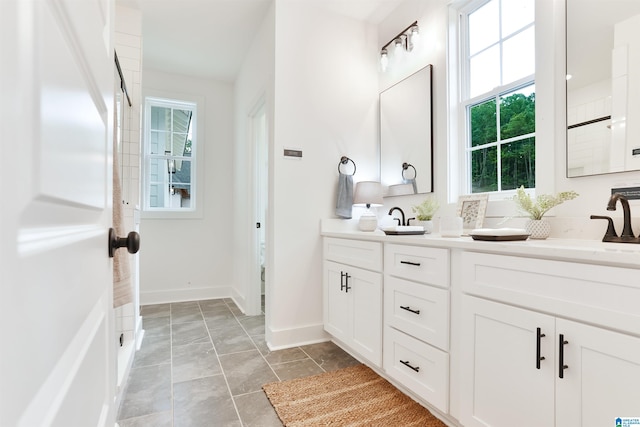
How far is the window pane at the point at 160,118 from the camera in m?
4.13

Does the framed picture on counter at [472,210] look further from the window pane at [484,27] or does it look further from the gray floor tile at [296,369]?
the gray floor tile at [296,369]

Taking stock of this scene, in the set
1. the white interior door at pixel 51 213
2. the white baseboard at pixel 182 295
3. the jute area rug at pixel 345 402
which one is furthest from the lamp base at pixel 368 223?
the white baseboard at pixel 182 295

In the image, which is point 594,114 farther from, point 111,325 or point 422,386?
point 111,325

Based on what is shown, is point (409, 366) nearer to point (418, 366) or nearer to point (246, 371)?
point (418, 366)

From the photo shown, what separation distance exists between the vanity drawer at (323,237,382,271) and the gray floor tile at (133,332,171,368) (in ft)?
4.62

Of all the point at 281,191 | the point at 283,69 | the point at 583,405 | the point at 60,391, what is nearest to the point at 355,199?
the point at 281,191

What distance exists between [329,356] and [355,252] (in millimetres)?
812

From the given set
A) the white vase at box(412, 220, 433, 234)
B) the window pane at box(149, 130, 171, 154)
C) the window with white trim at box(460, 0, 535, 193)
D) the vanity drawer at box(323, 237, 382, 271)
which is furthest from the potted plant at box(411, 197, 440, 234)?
the window pane at box(149, 130, 171, 154)

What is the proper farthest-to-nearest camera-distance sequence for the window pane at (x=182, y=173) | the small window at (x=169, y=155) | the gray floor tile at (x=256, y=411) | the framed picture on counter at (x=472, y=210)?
the window pane at (x=182, y=173), the small window at (x=169, y=155), the framed picture on counter at (x=472, y=210), the gray floor tile at (x=256, y=411)

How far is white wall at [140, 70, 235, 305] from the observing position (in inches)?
157

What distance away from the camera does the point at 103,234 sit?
0.68 metres

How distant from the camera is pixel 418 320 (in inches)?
65.6

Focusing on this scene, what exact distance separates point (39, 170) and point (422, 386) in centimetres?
177

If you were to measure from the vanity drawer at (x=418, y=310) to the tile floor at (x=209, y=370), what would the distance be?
69 centimetres
